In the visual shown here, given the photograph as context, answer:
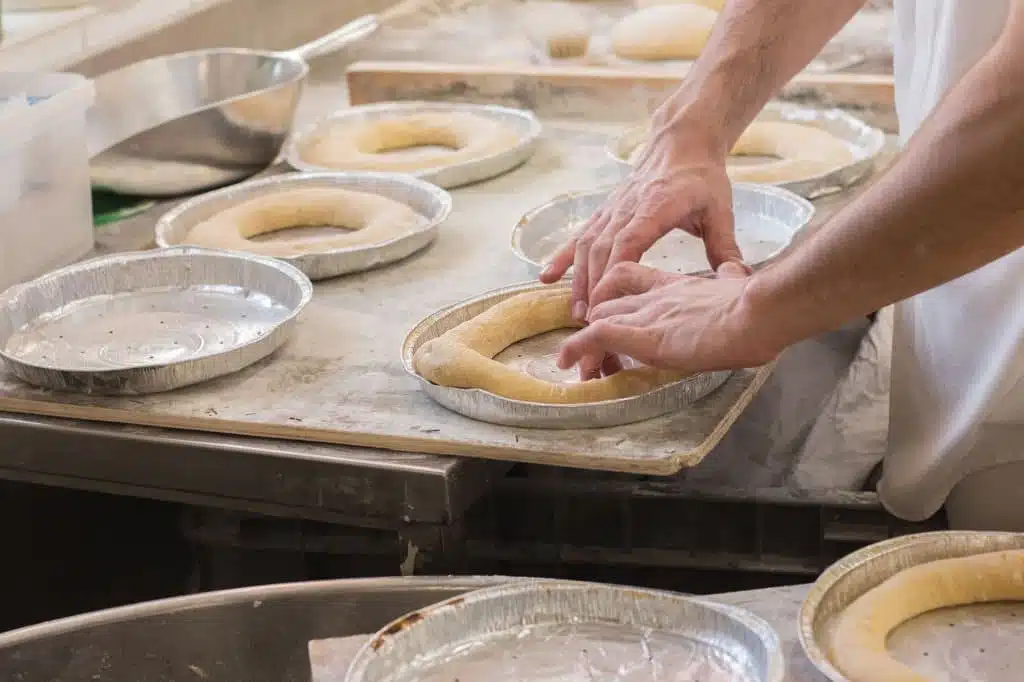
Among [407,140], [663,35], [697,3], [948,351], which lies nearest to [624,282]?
[948,351]

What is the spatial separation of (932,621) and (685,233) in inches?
32.8

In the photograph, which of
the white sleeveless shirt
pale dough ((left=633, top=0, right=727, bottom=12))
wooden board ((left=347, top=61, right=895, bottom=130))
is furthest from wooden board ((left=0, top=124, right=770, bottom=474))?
pale dough ((left=633, top=0, right=727, bottom=12))

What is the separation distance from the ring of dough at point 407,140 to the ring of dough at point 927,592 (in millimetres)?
1162

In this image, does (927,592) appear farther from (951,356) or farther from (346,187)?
(346,187)

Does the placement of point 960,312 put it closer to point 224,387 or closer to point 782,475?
point 782,475

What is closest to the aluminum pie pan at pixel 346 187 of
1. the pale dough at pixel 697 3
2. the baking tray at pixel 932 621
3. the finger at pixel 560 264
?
the finger at pixel 560 264

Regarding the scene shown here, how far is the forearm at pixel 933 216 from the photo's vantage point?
95 centimetres

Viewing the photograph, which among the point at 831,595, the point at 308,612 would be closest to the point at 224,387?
the point at 308,612

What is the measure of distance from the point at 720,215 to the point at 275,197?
0.72 metres

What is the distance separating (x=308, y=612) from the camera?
1218 millimetres

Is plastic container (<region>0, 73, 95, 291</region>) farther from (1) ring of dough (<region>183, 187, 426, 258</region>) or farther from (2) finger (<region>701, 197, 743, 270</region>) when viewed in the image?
(2) finger (<region>701, 197, 743, 270</region>)

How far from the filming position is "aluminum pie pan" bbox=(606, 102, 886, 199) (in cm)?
192

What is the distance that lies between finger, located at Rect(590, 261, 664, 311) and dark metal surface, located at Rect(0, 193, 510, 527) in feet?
0.77

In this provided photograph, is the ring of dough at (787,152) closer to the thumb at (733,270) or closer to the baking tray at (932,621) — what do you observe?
the thumb at (733,270)
